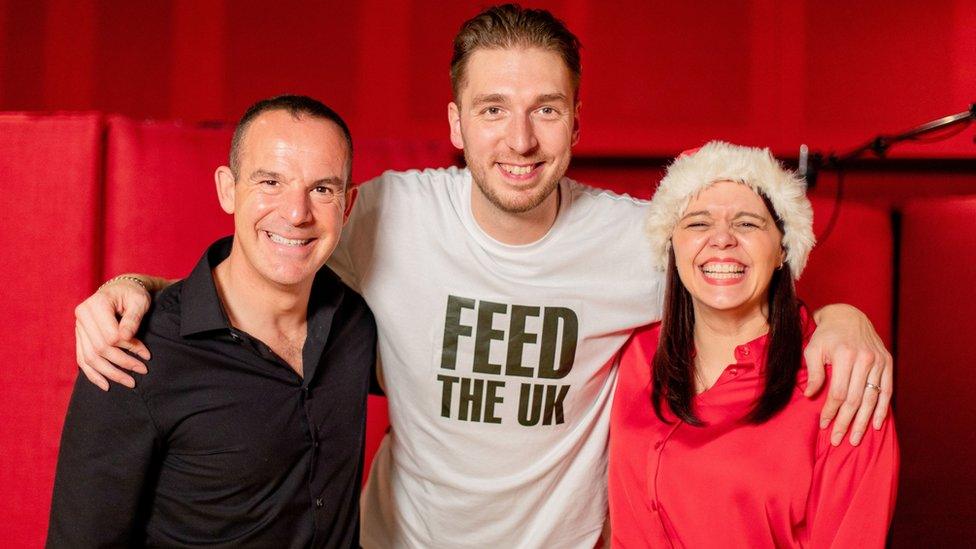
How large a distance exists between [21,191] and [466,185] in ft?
4.25

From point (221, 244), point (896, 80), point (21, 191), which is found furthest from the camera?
point (896, 80)

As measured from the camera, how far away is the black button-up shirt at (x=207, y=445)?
135cm

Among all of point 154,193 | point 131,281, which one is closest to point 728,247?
point 131,281

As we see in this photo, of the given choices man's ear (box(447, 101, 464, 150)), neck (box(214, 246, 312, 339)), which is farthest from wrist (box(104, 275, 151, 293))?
man's ear (box(447, 101, 464, 150))

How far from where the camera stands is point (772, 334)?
5.11 feet

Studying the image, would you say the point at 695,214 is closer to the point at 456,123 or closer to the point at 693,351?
the point at 693,351

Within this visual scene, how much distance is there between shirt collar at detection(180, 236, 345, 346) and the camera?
1403 mm

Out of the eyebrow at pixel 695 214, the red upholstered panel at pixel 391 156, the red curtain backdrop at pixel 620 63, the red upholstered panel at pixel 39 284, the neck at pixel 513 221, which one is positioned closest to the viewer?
the eyebrow at pixel 695 214

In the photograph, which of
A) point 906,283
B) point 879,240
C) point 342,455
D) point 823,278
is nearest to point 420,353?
point 342,455

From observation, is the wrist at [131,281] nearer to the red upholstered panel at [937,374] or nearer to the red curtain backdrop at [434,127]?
the red curtain backdrop at [434,127]

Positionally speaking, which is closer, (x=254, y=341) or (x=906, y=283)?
(x=254, y=341)

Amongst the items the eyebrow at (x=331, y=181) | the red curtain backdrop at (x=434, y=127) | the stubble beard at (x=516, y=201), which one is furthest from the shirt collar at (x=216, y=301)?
the red curtain backdrop at (x=434, y=127)

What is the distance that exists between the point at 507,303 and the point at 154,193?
1.14 metres

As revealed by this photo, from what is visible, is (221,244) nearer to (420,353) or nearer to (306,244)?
(306,244)
